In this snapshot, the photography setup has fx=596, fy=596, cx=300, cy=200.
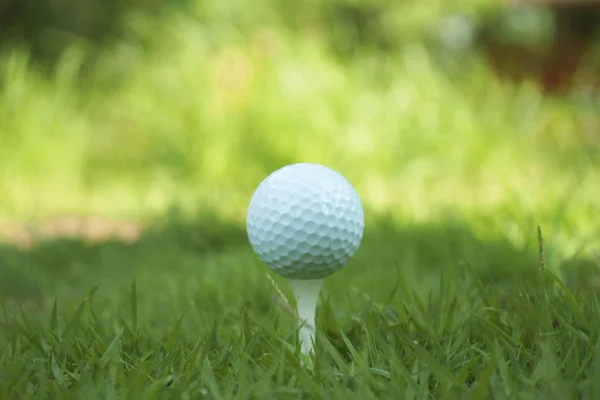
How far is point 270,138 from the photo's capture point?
429cm

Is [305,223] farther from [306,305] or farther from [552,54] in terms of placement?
[552,54]

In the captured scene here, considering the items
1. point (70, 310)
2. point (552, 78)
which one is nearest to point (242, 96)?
point (70, 310)

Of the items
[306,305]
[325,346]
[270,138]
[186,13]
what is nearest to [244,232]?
[270,138]

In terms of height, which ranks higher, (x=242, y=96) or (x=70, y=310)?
(x=242, y=96)

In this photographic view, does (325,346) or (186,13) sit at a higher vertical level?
(186,13)

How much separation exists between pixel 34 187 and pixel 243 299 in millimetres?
3236

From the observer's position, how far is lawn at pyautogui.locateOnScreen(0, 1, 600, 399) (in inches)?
49.8

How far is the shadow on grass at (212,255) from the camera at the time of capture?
2221mm

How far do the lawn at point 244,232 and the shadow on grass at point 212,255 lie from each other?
0.01 metres

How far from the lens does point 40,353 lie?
4.68 ft

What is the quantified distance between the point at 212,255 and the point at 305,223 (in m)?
1.47

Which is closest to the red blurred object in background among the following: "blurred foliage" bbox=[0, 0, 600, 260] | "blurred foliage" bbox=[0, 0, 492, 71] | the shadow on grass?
"blurred foliage" bbox=[0, 0, 492, 71]

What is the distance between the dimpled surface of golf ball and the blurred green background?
Result: 125 cm

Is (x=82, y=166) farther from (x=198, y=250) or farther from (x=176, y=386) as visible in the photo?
(x=176, y=386)
